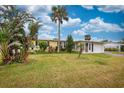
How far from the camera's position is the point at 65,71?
5152 mm

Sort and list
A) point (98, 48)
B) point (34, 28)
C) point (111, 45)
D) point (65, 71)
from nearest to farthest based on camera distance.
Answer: point (65, 71) < point (34, 28) < point (111, 45) < point (98, 48)

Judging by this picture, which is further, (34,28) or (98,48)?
(98,48)

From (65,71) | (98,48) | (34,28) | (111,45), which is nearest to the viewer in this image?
(65,71)

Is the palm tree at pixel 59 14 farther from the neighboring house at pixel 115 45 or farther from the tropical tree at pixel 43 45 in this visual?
the neighboring house at pixel 115 45

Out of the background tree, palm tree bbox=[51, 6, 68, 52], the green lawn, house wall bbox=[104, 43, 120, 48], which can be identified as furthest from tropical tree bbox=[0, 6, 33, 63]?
house wall bbox=[104, 43, 120, 48]

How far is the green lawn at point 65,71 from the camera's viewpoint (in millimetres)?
4887

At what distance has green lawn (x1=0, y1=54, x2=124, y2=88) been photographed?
16.0ft

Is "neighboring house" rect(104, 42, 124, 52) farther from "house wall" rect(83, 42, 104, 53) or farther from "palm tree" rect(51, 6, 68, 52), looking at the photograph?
"palm tree" rect(51, 6, 68, 52)

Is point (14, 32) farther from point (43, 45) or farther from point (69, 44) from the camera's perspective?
point (69, 44)

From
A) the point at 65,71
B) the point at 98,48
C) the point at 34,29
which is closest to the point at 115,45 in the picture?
the point at 98,48

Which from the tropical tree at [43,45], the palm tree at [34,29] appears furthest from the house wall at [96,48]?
the palm tree at [34,29]
